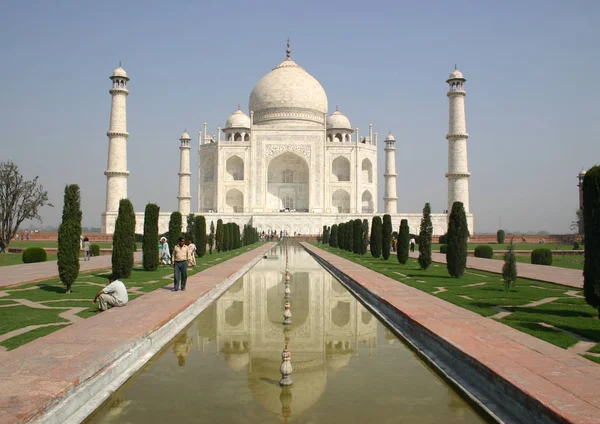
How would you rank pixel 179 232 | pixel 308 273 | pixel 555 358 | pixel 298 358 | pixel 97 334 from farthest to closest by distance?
1. pixel 179 232
2. pixel 308 273
3. pixel 97 334
4. pixel 298 358
5. pixel 555 358

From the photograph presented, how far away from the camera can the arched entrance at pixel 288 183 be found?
37500 millimetres

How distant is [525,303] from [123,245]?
6240mm

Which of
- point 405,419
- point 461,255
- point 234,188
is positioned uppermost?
point 234,188

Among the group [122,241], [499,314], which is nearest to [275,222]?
[122,241]

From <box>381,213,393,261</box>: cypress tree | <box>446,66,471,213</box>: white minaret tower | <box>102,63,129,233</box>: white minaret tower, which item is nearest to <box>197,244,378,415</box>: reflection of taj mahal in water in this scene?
<box>381,213,393,261</box>: cypress tree

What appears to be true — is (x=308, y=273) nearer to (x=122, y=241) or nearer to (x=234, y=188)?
(x=122, y=241)

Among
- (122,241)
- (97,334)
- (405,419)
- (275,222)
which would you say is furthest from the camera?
(275,222)

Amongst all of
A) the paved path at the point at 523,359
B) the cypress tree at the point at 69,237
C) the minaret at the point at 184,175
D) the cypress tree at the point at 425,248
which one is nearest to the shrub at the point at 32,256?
the cypress tree at the point at 69,237

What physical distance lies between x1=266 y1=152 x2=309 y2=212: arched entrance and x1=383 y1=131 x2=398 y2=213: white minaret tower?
17.5 ft

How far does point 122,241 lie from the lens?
30.5 feet

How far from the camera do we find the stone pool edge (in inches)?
112

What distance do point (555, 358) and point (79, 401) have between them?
9.81 ft

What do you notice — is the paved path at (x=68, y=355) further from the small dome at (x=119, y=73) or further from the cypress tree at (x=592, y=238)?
the small dome at (x=119, y=73)

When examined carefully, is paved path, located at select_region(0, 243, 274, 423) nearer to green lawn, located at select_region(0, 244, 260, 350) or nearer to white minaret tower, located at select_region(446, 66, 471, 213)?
green lawn, located at select_region(0, 244, 260, 350)
